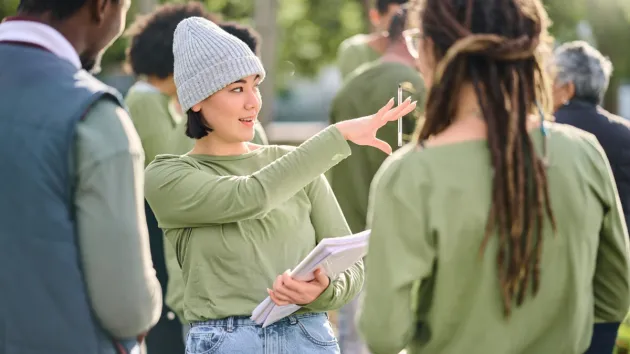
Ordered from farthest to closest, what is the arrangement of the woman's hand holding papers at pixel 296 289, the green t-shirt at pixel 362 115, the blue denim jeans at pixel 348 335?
the blue denim jeans at pixel 348 335
the green t-shirt at pixel 362 115
the woman's hand holding papers at pixel 296 289

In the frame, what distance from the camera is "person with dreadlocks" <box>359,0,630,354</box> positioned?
9.37 feet

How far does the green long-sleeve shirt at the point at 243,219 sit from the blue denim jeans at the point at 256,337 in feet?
0.12

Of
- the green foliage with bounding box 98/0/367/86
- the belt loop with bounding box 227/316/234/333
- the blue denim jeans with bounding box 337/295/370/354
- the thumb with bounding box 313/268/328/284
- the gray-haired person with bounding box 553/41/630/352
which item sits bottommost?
the green foliage with bounding box 98/0/367/86

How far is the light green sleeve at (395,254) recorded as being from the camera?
2857mm

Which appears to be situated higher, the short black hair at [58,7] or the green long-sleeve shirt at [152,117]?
the short black hair at [58,7]

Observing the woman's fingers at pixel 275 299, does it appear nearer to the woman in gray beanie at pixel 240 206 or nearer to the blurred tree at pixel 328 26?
the woman in gray beanie at pixel 240 206

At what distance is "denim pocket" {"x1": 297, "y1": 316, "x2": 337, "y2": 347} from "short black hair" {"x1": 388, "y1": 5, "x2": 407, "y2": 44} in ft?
10.7

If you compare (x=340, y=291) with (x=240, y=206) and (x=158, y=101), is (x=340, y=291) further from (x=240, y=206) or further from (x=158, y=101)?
(x=158, y=101)

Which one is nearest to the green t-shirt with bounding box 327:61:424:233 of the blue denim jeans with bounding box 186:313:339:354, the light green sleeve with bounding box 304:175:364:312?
the light green sleeve with bounding box 304:175:364:312

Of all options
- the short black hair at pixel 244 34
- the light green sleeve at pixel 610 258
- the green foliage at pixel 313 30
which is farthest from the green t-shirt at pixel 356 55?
the green foliage at pixel 313 30

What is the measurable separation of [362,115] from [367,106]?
0.22 feet

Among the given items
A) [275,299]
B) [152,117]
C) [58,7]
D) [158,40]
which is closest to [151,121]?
[152,117]

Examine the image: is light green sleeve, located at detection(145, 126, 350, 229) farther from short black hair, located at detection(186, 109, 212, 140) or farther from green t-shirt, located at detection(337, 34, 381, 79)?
green t-shirt, located at detection(337, 34, 381, 79)

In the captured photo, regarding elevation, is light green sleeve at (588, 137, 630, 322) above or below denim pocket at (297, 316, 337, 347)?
above
